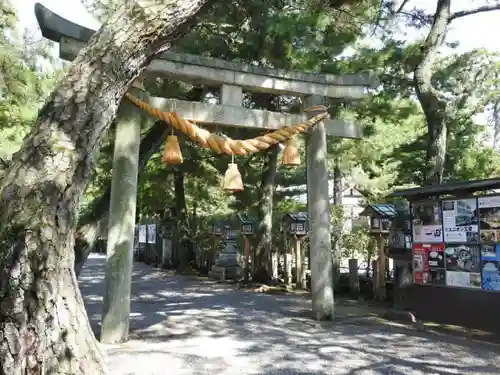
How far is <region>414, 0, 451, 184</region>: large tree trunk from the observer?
7818mm

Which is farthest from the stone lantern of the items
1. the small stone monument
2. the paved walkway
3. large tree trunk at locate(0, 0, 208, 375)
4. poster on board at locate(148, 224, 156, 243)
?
poster on board at locate(148, 224, 156, 243)

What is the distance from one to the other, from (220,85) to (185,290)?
19.4ft

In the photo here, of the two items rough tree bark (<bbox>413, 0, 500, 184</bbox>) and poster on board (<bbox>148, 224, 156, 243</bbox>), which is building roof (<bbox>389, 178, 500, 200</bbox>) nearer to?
rough tree bark (<bbox>413, 0, 500, 184</bbox>)

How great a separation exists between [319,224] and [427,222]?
5.84 ft

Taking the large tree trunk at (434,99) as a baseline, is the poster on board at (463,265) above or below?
below

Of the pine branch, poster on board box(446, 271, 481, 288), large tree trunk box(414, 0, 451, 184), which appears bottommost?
poster on board box(446, 271, 481, 288)

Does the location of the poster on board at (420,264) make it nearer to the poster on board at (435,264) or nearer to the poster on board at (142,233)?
the poster on board at (435,264)

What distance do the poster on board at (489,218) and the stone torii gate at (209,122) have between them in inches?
86.0

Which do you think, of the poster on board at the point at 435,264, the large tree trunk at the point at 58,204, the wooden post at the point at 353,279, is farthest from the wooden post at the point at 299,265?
the large tree trunk at the point at 58,204

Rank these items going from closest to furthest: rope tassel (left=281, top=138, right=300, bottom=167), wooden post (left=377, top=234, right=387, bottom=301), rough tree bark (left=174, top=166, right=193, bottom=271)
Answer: rope tassel (left=281, top=138, right=300, bottom=167), wooden post (left=377, top=234, right=387, bottom=301), rough tree bark (left=174, top=166, right=193, bottom=271)

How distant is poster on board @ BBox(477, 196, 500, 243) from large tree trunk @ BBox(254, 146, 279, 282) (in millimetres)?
5987

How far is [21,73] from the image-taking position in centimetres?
727

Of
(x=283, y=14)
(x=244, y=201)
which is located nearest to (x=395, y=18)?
(x=283, y=14)

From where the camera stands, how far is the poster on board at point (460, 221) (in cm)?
613
